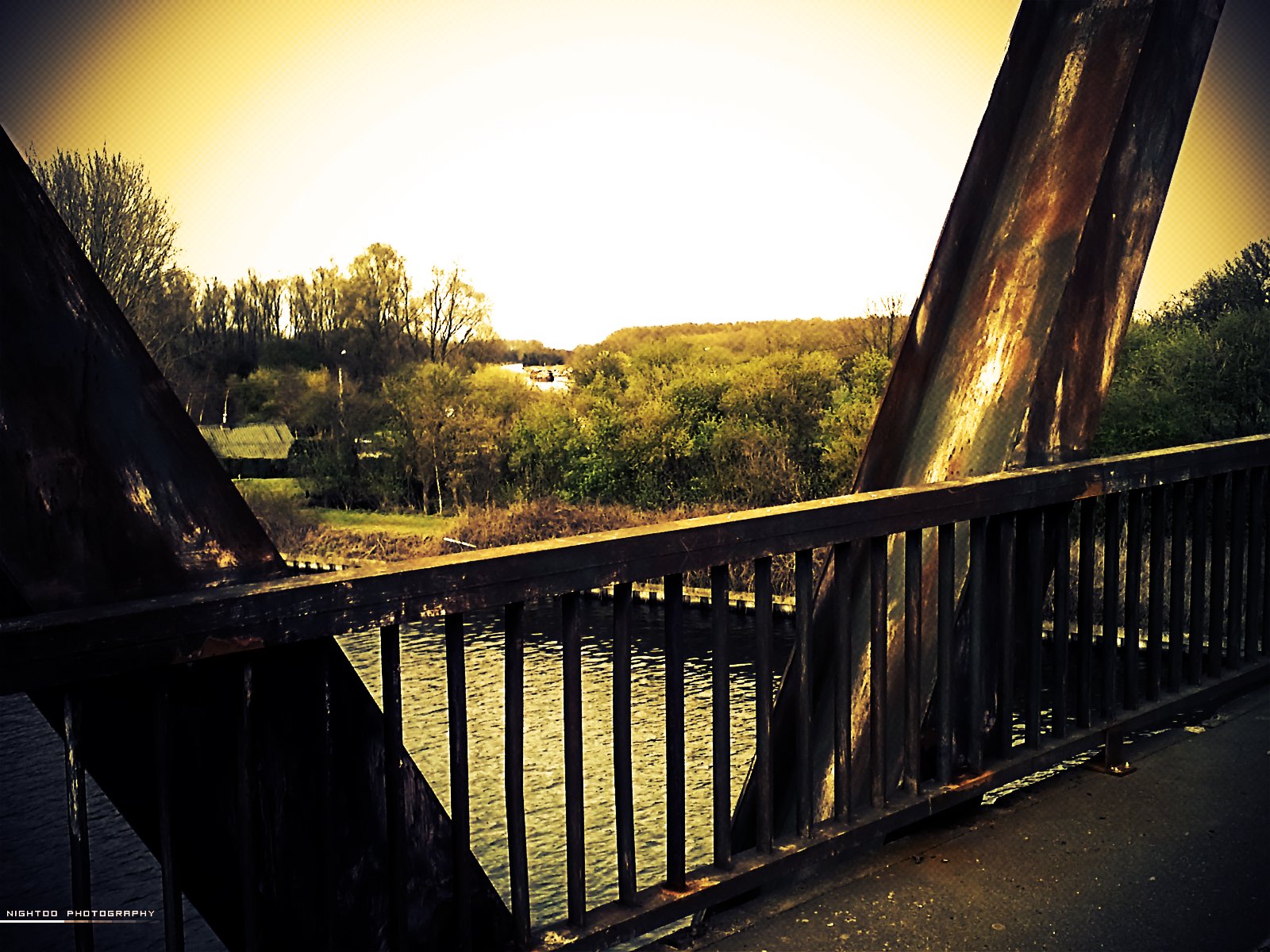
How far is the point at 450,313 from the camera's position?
39.7 metres

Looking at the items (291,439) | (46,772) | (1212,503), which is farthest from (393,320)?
(1212,503)

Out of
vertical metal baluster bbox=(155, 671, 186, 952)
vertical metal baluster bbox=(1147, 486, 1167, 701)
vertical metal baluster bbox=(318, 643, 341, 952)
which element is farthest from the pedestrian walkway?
vertical metal baluster bbox=(155, 671, 186, 952)

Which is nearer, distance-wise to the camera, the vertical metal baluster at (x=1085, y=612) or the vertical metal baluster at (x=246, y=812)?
the vertical metal baluster at (x=246, y=812)

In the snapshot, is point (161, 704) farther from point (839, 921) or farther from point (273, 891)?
point (839, 921)

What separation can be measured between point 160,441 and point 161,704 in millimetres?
375

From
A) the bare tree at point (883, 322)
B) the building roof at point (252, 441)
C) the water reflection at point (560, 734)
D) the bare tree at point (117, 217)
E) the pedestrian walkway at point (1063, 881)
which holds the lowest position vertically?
the water reflection at point (560, 734)

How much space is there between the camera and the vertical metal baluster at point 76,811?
1475 mm

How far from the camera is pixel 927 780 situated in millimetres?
2715

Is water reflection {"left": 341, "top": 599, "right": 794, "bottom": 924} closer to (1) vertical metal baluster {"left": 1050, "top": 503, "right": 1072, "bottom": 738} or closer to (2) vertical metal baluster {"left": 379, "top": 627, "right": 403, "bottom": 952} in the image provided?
(1) vertical metal baluster {"left": 1050, "top": 503, "right": 1072, "bottom": 738}

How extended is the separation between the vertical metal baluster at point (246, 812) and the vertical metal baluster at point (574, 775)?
532 mm

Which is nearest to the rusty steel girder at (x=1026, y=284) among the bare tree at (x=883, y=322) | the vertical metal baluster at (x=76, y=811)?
the vertical metal baluster at (x=76, y=811)

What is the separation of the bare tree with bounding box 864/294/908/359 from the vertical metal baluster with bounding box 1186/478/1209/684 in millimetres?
25558

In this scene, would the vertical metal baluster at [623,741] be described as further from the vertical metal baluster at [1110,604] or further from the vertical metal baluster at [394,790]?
the vertical metal baluster at [1110,604]

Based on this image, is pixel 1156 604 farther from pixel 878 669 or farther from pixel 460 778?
pixel 460 778
